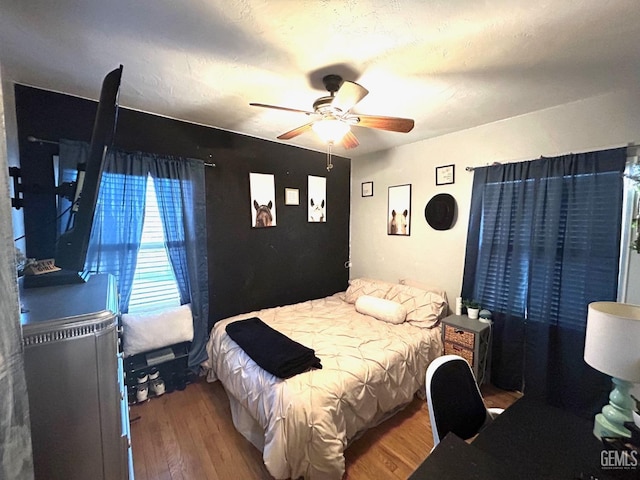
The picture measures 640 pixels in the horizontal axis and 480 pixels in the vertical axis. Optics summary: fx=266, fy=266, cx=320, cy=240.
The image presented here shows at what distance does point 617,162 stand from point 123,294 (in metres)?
3.93

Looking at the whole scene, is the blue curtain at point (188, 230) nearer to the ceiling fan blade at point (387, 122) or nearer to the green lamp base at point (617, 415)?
the ceiling fan blade at point (387, 122)

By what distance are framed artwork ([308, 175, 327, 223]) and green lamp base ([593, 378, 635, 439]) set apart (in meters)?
2.90

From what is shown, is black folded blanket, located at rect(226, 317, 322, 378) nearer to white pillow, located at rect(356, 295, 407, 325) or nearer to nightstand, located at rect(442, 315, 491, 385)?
white pillow, located at rect(356, 295, 407, 325)

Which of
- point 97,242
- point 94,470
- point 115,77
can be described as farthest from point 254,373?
point 115,77

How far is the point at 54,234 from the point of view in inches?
78.7

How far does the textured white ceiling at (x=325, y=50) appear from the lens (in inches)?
47.2

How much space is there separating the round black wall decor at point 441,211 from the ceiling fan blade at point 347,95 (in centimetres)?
171

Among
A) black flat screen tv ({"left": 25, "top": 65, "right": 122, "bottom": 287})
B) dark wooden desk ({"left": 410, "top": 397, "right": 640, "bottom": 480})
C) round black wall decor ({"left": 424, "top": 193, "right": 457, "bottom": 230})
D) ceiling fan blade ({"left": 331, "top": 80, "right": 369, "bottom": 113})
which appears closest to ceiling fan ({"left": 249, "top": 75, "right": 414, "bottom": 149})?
ceiling fan blade ({"left": 331, "top": 80, "right": 369, "bottom": 113})

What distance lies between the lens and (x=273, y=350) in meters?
1.95

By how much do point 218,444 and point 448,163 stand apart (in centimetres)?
325

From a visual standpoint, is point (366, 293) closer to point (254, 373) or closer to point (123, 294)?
point (254, 373)

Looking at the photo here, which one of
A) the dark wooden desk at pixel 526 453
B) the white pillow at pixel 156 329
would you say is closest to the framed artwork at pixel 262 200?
the white pillow at pixel 156 329

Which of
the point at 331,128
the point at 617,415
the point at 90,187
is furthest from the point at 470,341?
the point at 90,187

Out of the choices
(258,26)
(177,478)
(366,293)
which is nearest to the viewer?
(258,26)
